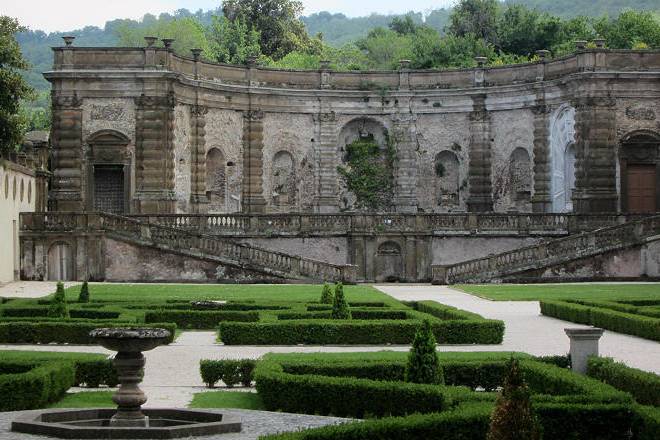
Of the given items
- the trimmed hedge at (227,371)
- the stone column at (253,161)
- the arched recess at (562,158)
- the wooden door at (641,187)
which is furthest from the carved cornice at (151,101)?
the trimmed hedge at (227,371)

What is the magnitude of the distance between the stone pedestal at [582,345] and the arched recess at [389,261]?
36.7 metres

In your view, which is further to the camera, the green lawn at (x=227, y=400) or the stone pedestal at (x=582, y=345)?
the stone pedestal at (x=582, y=345)

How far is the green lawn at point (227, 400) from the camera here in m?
20.8

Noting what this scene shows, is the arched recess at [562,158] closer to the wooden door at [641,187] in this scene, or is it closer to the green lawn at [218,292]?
the wooden door at [641,187]

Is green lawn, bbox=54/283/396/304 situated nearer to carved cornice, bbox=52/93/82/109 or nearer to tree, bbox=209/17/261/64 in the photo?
carved cornice, bbox=52/93/82/109

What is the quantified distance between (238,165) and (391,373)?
44.7 m

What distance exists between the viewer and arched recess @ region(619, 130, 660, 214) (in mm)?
62219

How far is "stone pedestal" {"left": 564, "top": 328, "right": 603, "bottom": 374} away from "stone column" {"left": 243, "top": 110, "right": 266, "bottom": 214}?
44122mm

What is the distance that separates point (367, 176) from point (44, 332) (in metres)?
40.3

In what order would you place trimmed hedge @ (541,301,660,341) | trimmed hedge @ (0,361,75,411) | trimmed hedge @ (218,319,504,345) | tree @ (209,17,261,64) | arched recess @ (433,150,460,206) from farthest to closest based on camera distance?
tree @ (209,17,261,64) → arched recess @ (433,150,460,206) → trimmed hedge @ (541,301,660,341) → trimmed hedge @ (218,319,504,345) → trimmed hedge @ (0,361,75,411)

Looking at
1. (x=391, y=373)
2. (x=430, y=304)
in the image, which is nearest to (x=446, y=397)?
(x=391, y=373)

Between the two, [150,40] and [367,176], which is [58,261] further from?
[367,176]

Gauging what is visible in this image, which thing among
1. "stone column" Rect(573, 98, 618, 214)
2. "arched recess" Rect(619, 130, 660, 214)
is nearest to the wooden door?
"arched recess" Rect(619, 130, 660, 214)

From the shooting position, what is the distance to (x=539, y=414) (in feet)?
56.2
